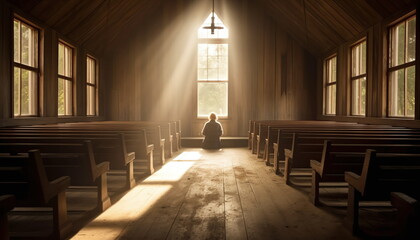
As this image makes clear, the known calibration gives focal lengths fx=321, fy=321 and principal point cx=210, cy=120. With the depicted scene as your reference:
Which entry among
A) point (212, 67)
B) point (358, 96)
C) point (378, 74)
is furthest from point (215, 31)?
point (378, 74)

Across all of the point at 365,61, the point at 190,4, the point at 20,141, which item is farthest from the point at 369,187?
the point at 190,4

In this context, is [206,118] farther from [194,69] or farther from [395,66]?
[395,66]

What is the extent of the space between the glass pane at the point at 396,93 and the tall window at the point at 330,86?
9.45 ft

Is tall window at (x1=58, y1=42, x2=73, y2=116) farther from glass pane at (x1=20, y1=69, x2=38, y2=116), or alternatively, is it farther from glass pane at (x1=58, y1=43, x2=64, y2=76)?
glass pane at (x1=20, y1=69, x2=38, y2=116)

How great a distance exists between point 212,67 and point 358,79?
14.2ft

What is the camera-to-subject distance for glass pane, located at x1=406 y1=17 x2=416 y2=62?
5.30 meters

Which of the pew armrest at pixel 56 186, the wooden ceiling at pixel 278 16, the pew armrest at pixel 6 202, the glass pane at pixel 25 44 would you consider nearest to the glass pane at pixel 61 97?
the wooden ceiling at pixel 278 16

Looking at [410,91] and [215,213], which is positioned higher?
[410,91]

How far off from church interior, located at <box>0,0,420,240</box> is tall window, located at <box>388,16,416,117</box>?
1.1 inches

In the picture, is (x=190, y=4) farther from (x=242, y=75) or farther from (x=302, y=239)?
(x=302, y=239)

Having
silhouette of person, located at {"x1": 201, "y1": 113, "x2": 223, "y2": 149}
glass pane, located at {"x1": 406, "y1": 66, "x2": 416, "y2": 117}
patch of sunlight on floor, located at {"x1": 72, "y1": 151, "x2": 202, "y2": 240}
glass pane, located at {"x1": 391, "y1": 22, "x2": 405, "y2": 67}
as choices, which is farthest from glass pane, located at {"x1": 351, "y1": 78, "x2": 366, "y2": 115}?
patch of sunlight on floor, located at {"x1": 72, "y1": 151, "x2": 202, "y2": 240}

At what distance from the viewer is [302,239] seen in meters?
2.19

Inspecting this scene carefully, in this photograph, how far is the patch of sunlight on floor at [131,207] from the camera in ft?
7.52

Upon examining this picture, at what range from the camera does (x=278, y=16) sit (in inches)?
378
